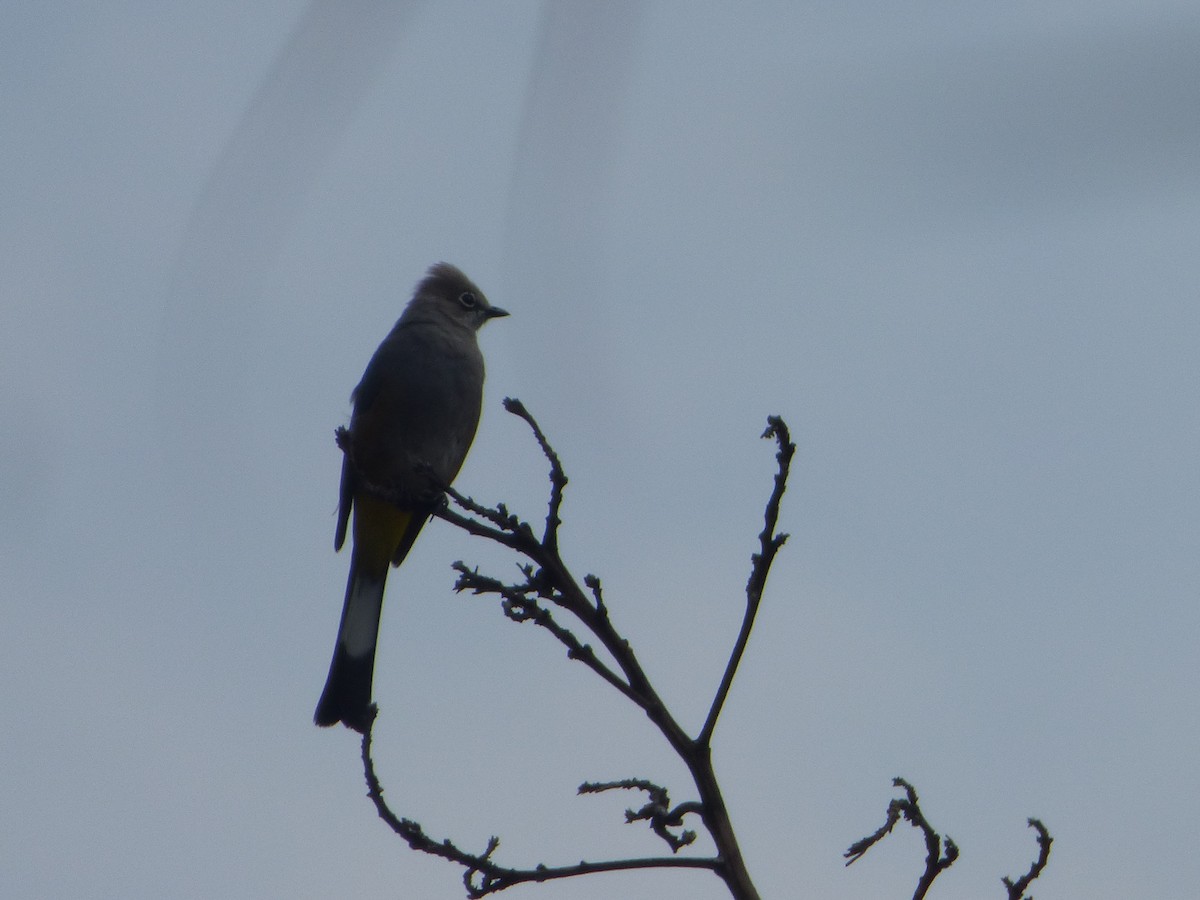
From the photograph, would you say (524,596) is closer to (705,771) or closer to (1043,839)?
(705,771)

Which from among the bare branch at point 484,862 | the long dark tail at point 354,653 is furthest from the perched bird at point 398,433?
the bare branch at point 484,862

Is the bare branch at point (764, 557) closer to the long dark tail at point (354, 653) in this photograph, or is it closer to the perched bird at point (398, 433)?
the long dark tail at point (354, 653)

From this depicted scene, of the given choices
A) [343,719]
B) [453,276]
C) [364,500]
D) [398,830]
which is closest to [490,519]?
[398,830]

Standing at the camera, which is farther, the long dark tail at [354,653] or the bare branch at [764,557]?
the long dark tail at [354,653]

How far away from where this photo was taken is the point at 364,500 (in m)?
7.28

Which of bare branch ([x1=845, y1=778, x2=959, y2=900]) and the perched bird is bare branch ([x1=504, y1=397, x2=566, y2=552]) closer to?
bare branch ([x1=845, y1=778, x2=959, y2=900])

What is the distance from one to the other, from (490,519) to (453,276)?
568 cm

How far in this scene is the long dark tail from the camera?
6.01 m

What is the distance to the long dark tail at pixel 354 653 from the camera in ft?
19.7

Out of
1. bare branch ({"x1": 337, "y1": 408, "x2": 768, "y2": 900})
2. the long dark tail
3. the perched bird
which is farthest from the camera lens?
the perched bird

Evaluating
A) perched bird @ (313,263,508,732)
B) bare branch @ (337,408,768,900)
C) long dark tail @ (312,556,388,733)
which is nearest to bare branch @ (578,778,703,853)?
bare branch @ (337,408,768,900)

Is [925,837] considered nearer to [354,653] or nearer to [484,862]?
[484,862]

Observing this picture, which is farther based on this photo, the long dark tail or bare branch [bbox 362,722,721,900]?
the long dark tail

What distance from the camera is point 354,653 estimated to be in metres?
6.63
